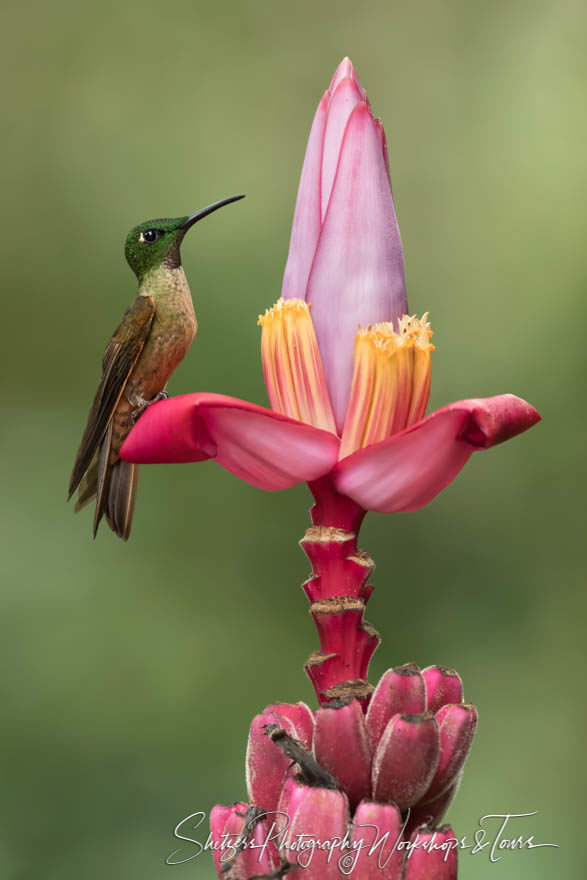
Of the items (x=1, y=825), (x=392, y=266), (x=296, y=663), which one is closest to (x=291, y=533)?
(x=296, y=663)

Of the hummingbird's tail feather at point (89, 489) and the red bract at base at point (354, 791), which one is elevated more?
the hummingbird's tail feather at point (89, 489)

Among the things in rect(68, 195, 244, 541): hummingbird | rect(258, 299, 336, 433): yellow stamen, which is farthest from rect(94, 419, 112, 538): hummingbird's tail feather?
rect(258, 299, 336, 433): yellow stamen

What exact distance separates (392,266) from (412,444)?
85mm

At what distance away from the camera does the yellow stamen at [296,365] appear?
39cm

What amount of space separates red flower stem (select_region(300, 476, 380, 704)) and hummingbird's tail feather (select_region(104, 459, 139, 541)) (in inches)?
5.3

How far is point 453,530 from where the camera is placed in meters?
1.34

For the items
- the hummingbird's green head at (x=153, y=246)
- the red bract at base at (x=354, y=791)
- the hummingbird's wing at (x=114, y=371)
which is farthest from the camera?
the hummingbird's green head at (x=153, y=246)

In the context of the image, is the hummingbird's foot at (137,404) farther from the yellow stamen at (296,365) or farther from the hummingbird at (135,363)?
the yellow stamen at (296,365)

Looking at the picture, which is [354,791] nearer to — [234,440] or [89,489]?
[234,440]

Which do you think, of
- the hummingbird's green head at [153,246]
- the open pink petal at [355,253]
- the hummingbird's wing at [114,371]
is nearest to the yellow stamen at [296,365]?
the open pink petal at [355,253]

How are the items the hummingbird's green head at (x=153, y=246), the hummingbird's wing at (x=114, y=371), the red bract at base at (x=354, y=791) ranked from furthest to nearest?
the hummingbird's green head at (x=153, y=246)
the hummingbird's wing at (x=114, y=371)
the red bract at base at (x=354, y=791)

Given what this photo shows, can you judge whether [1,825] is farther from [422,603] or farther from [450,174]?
[450,174]

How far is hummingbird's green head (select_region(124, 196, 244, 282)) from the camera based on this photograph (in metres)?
0.60

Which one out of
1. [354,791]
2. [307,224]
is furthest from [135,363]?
[354,791]
